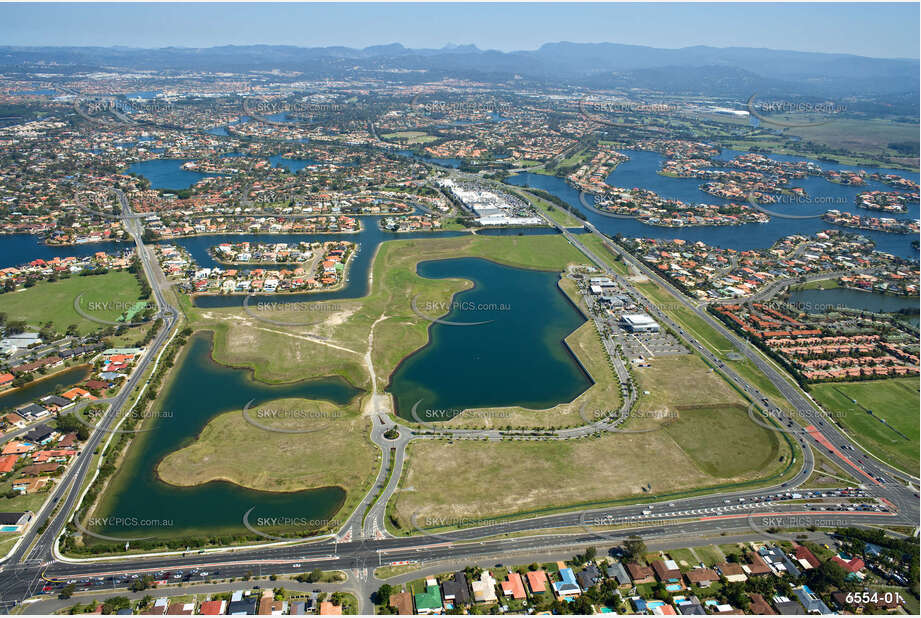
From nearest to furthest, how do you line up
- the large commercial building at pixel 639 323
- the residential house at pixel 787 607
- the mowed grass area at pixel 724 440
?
the residential house at pixel 787 607 → the mowed grass area at pixel 724 440 → the large commercial building at pixel 639 323

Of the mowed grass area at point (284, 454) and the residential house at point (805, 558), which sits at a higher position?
the residential house at point (805, 558)

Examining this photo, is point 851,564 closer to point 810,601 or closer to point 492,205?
point 810,601

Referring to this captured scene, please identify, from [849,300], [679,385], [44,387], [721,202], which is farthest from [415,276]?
[721,202]

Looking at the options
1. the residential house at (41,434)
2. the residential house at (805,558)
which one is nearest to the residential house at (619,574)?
the residential house at (805,558)

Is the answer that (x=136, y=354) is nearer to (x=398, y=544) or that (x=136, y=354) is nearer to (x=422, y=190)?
(x=398, y=544)

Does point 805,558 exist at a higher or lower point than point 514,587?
higher

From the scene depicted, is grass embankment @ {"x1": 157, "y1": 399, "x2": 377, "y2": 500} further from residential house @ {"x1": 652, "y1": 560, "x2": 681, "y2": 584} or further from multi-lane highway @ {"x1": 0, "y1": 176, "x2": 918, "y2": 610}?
residential house @ {"x1": 652, "y1": 560, "x2": 681, "y2": 584}

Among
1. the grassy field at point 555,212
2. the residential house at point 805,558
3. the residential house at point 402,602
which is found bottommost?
the residential house at point 402,602

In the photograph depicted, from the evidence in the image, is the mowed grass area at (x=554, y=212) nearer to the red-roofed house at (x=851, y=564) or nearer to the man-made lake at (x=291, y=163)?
the man-made lake at (x=291, y=163)

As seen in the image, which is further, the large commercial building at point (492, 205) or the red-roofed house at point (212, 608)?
the large commercial building at point (492, 205)
